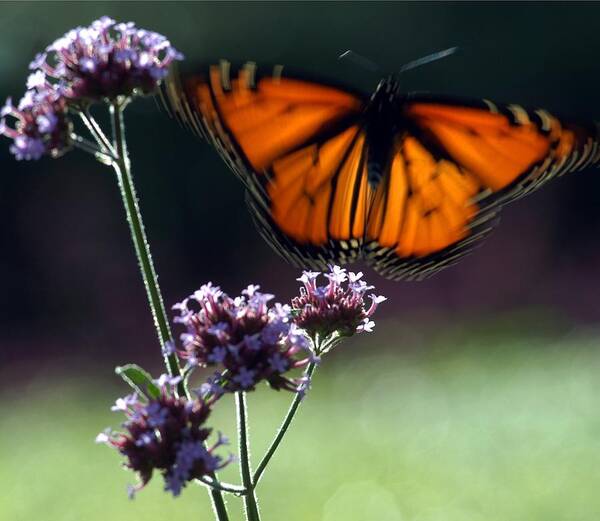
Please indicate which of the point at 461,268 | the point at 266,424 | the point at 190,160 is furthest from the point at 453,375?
the point at 190,160

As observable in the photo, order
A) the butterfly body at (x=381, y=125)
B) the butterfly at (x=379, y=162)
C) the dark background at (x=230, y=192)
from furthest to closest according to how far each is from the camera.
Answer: the dark background at (x=230, y=192) → the butterfly body at (x=381, y=125) → the butterfly at (x=379, y=162)

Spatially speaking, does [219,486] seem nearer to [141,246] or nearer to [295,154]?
[141,246]

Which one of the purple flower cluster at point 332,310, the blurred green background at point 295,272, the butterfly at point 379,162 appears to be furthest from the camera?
the blurred green background at point 295,272

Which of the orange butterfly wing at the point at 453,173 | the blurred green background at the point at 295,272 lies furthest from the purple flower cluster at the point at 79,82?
the blurred green background at the point at 295,272

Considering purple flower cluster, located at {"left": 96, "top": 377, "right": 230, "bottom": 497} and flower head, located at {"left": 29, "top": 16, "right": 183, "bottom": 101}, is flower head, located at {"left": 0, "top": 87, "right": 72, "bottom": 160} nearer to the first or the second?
flower head, located at {"left": 29, "top": 16, "right": 183, "bottom": 101}

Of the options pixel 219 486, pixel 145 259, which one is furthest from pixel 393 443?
pixel 145 259

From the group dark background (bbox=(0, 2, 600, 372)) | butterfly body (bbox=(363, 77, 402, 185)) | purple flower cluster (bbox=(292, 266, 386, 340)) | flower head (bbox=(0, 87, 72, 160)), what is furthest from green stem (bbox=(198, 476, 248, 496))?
dark background (bbox=(0, 2, 600, 372))

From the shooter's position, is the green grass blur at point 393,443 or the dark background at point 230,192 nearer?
the green grass blur at point 393,443

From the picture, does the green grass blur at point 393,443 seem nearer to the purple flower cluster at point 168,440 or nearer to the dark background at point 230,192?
the dark background at point 230,192
